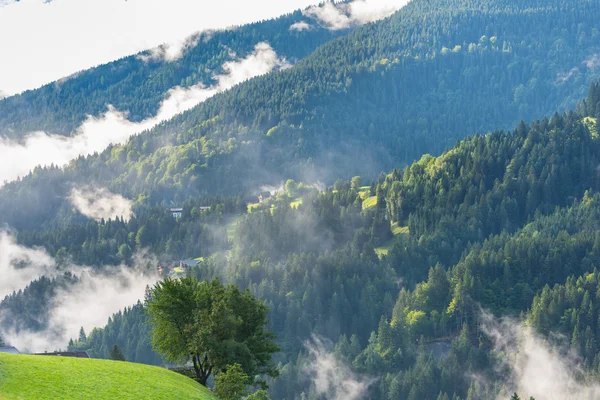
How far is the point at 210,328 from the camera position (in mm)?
103000

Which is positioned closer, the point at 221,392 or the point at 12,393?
the point at 12,393

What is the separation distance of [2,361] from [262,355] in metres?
31.4

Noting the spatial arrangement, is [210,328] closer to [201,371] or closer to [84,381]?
[201,371]

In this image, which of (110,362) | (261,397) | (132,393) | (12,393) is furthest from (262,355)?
(12,393)

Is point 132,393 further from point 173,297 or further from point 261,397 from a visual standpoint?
point 173,297

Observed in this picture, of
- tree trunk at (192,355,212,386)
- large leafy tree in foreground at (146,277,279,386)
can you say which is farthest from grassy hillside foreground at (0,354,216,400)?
tree trunk at (192,355,212,386)

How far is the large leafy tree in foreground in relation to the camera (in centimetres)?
10375

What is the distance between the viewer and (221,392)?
96312 mm

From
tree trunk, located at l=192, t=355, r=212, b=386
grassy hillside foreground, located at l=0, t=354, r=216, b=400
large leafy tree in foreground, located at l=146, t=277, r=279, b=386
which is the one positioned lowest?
tree trunk, located at l=192, t=355, r=212, b=386

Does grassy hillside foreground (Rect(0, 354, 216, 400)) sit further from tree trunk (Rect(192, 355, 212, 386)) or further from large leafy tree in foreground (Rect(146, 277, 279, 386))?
tree trunk (Rect(192, 355, 212, 386))

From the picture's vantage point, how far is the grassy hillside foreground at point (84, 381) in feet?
256

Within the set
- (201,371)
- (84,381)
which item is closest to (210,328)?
(201,371)

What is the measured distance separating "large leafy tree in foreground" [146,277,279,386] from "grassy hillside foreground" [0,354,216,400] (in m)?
8.36

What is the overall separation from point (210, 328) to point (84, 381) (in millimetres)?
21688
